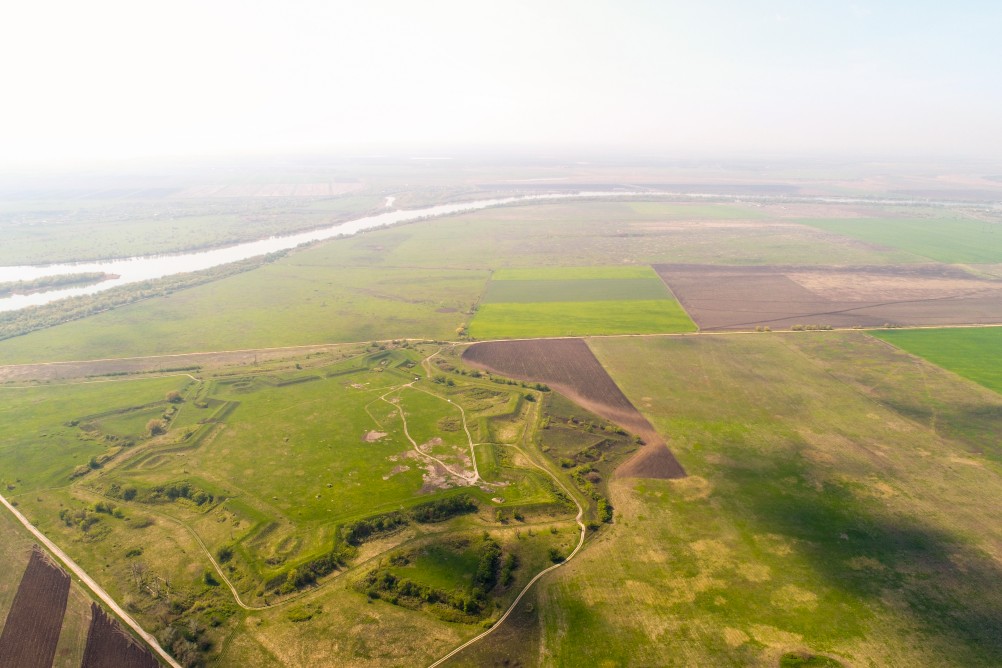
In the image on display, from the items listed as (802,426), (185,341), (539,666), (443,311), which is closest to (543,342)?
(443,311)

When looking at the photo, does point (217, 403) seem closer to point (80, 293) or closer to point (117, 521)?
point (117, 521)

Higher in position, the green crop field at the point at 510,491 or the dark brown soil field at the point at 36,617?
the green crop field at the point at 510,491

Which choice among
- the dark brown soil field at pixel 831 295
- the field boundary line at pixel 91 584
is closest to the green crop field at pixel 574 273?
the dark brown soil field at pixel 831 295

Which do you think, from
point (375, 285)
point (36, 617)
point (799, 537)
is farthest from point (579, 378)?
point (375, 285)

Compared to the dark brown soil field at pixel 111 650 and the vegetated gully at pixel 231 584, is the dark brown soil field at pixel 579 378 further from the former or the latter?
the dark brown soil field at pixel 111 650

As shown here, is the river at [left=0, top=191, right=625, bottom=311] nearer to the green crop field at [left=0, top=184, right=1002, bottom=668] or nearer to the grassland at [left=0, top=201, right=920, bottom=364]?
the grassland at [left=0, top=201, right=920, bottom=364]
